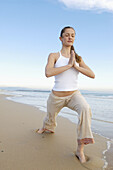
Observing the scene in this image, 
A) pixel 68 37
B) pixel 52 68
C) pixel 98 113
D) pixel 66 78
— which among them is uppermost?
pixel 68 37

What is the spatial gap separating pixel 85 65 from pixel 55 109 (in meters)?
0.98

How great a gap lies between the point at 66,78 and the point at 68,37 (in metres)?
0.74

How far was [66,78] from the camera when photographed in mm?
3076

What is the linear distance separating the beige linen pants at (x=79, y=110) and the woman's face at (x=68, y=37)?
0.91 metres

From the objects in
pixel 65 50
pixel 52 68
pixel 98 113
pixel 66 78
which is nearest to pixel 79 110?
pixel 66 78

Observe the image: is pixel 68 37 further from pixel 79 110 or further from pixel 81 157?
pixel 81 157

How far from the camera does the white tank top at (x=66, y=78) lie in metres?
3.06

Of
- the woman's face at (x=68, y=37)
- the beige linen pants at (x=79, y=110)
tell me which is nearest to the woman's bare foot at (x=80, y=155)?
the beige linen pants at (x=79, y=110)

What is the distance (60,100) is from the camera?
3.08 meters

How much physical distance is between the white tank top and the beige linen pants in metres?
0.14

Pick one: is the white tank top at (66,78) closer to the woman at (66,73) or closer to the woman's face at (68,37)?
the woman at (66,73)

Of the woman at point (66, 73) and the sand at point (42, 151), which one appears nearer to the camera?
the sand at point (42, 151)

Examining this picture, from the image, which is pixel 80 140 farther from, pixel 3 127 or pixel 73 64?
pixel 3 127

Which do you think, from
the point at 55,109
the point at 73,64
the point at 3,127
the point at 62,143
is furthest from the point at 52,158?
the point at 3,127
